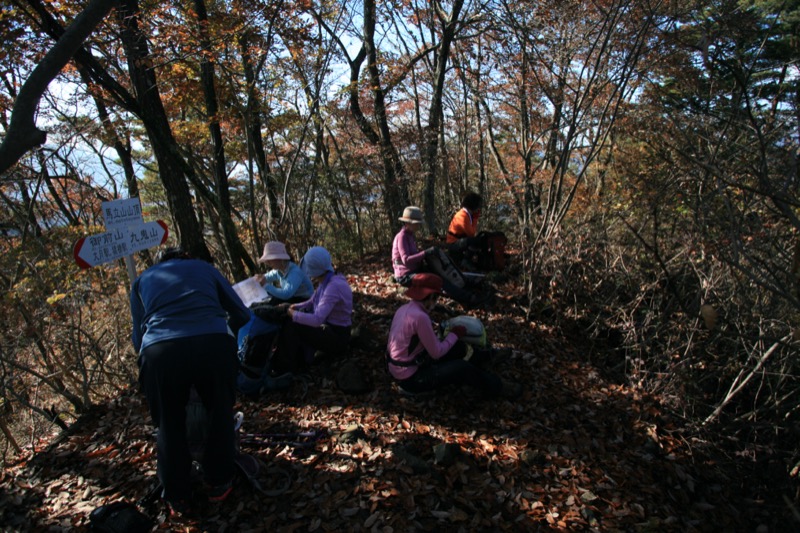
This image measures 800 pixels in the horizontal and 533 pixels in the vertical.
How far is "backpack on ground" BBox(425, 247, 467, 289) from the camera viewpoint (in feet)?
17.4

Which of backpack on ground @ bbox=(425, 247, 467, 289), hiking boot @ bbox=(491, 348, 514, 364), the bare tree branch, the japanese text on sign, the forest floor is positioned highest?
the bare tree branch

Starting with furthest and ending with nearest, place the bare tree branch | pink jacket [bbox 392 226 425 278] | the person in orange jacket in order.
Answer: the person in orange jacket < pink jacket [bbox 392 226 425 278] < the bare tree branch

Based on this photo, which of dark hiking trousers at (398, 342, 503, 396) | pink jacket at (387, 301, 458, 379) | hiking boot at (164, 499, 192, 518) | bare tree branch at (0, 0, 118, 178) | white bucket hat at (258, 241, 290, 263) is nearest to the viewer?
bare tree branch at (0, 0, 118, 178)

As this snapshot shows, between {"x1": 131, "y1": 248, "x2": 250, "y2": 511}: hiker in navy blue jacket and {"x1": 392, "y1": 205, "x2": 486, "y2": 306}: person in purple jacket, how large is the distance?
9.33 ft

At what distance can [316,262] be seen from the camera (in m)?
3.88

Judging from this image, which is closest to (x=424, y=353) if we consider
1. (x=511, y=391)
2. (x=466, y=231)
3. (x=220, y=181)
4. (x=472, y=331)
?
(x=472, y=331)

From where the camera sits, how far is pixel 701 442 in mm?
3504

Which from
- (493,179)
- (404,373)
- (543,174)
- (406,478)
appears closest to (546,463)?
(406,478)

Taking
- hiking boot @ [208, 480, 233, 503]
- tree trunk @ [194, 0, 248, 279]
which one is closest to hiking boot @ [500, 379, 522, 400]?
hiking boot @ [208, 480, 233, 503]

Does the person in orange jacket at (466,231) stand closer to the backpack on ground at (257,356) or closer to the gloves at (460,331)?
the gloves at (460,331)

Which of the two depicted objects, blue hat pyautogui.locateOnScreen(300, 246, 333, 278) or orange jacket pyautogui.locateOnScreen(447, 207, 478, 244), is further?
orange jacket pyautogui.locateOnScreen(447, 207, 478, 244)

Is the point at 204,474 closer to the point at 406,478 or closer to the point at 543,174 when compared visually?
the point at 406,478

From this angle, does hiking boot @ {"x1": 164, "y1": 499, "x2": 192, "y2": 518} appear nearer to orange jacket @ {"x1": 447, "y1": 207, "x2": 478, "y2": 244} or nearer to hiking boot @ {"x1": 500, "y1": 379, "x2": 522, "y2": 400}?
hiking boot @ {"x1": 500, "y1": 379, "x2": 522, "y2": 400}

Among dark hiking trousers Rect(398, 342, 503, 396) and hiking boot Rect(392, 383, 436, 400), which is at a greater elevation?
dark hiking trousers Rect(398, 342, 503, 396)
